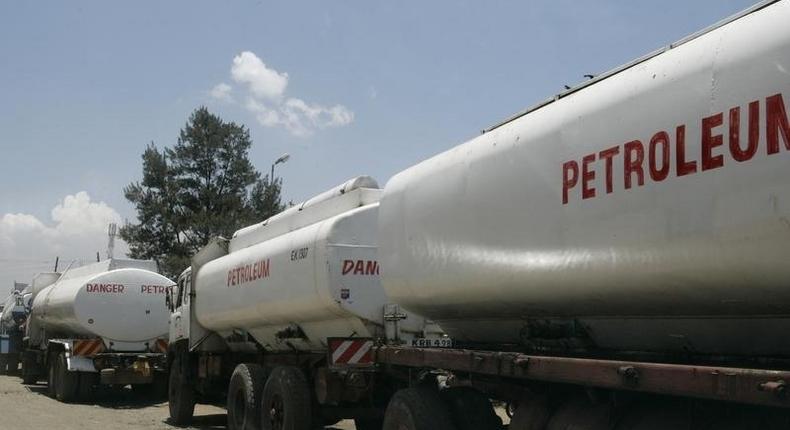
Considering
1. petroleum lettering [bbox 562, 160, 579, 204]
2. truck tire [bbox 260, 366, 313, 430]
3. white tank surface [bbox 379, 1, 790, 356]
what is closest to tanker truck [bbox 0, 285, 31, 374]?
truck tire [bbox 260, 366, 313, 430]

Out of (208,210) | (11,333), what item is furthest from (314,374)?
(208,210)

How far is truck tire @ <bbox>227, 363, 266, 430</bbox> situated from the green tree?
1185 inches

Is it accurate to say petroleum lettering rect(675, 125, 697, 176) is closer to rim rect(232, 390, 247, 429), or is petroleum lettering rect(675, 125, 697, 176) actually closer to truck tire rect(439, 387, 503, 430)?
truck tire rect(439, 387, 503, 430)

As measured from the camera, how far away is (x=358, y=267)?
930cm

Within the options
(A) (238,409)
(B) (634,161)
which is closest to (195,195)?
(A) (238,409)

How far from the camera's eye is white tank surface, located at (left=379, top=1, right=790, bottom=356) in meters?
3.76

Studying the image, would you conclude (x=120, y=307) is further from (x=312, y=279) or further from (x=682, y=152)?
(x=682, y=152)

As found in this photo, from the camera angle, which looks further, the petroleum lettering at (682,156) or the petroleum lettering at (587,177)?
the petroleum lettering at (587,177)

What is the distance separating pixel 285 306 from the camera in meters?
10.3

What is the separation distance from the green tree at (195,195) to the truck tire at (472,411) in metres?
35.9

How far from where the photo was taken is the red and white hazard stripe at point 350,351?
8.79m

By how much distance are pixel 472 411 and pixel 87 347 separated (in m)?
14.2

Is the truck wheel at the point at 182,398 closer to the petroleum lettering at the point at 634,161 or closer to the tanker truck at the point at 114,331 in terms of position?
the tanker truck at the point at 114,331

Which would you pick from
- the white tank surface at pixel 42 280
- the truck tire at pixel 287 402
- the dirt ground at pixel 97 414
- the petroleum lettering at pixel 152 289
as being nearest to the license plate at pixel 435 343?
the truck tire at pixel 287 402
